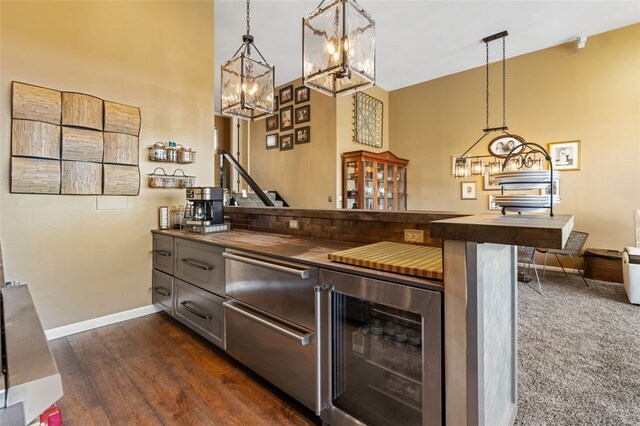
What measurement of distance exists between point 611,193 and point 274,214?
16.6ft

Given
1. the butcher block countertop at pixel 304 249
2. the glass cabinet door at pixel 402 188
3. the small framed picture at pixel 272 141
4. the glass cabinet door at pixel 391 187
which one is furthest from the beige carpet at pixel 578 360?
the small framed picture at pixel 272 141

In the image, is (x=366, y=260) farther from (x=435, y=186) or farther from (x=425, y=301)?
(x=435, y=186)

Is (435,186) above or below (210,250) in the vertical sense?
above

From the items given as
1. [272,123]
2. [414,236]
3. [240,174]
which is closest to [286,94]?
[272,123]

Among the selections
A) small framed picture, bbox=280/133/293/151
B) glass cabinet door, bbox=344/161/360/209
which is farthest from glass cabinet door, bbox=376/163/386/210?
small framed picture, bbox=280/133/293/151

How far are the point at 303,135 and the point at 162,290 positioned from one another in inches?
158

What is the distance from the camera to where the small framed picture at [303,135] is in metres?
5.89

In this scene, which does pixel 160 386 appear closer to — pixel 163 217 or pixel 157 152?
pixel 163 217

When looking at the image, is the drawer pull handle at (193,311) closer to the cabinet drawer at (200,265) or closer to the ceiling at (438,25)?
the cabinet drawer at (200,265)

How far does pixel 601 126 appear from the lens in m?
4.49

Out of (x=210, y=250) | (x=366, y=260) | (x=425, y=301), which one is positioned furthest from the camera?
(x=210, y=250)

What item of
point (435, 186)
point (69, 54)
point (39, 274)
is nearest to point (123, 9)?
point (69, 54)

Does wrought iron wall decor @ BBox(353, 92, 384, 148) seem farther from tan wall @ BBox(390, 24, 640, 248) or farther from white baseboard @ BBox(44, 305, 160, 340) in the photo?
white baseboard @ BBox(44, 305, 160, 340)

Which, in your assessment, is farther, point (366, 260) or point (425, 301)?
point (366, 260)
